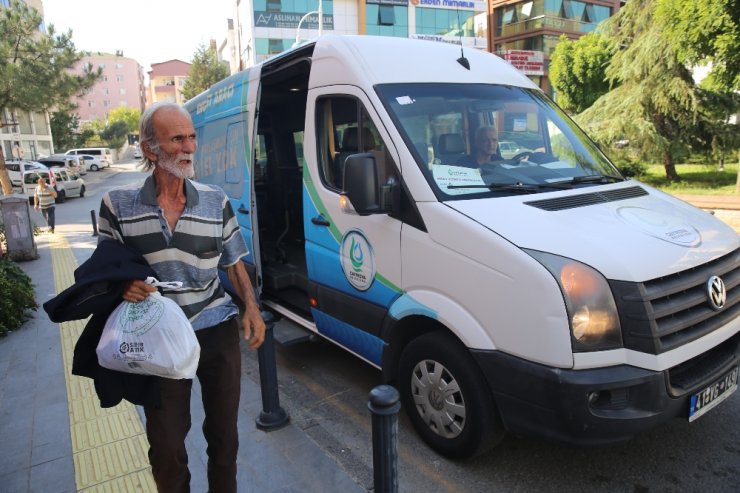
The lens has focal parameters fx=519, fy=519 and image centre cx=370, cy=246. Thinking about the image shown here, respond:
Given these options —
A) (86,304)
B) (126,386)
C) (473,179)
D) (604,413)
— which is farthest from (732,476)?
(86,304)

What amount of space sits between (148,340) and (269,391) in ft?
5.43

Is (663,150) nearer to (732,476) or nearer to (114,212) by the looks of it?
(732,476)

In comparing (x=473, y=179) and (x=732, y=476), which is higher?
(x=473, y=179)

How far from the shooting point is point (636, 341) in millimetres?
2398

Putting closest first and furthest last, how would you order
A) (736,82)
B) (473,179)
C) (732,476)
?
(732,476), (473,179), (736,82)

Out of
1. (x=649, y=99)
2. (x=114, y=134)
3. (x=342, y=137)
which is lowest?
(x=342, y=137)

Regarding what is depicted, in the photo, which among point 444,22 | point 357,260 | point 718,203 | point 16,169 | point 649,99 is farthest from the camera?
point 444,22

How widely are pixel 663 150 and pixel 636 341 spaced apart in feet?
56.9

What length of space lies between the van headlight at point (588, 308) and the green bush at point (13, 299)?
224 inches

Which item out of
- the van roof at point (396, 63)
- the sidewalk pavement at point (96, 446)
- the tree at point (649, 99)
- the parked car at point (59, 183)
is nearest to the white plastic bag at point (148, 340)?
the sidewalk pavement at point (96, 446)

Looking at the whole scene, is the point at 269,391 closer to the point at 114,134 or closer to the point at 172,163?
the point at 172,163

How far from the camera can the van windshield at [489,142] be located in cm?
315

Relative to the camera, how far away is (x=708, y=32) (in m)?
12.0

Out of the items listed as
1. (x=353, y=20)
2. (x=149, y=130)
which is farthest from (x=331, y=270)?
(x=353, y=20)
